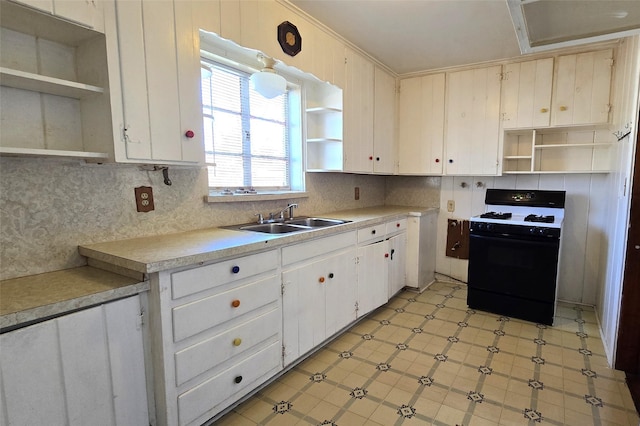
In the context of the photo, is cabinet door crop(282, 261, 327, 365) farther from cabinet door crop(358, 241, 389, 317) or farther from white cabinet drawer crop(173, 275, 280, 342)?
cabinet door crop(358, 241, 389, 317)

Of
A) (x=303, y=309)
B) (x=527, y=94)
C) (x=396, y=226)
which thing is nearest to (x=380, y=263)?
(x=396, y=226)

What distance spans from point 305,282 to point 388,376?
782 millimetres

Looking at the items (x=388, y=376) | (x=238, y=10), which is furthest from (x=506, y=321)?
(x=238, y=10)

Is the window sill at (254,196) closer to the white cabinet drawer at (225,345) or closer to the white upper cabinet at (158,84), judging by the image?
the white upper cabinet at (158,84)

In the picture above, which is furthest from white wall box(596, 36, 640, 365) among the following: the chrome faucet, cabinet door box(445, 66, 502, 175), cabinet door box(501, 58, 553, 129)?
the chrome faucet

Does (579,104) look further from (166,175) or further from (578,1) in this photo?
(166,175)

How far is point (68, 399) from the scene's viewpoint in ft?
3.88

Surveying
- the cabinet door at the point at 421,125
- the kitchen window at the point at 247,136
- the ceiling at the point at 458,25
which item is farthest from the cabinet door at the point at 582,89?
the kitchen window at the point at 247,136

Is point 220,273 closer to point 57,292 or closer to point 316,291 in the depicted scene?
point 57,292

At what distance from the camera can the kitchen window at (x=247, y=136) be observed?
88.6 inches

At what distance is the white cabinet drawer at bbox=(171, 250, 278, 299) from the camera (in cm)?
141

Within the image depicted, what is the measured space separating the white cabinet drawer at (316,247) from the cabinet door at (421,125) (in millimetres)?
1649

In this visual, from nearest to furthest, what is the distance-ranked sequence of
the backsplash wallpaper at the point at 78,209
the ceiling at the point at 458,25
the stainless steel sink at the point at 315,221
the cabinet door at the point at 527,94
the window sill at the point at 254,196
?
the ceiling at the point at 458,25, the backsplash wallpaper at the point at 78,209, the window sill at the point at 254,196, the stainless steel sink at the point at 315,221, the cabinet door at the point at 527,94

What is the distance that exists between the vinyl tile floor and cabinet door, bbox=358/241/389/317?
18 cm
